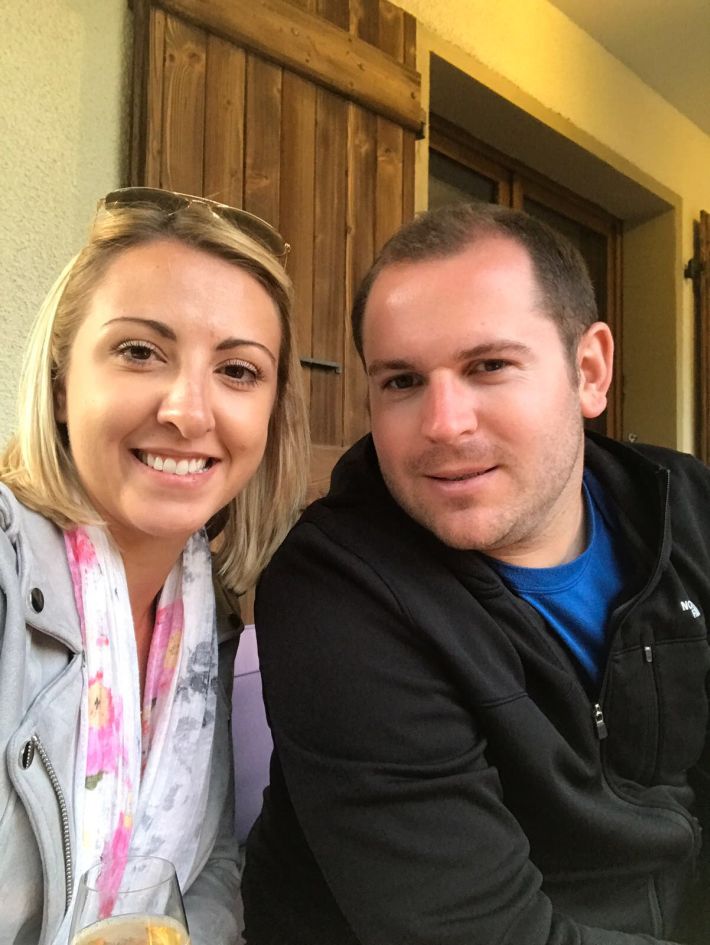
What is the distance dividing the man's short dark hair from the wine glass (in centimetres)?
72

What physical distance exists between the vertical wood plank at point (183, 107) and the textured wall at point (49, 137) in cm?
10

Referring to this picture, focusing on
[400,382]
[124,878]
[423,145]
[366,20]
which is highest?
[366,20]

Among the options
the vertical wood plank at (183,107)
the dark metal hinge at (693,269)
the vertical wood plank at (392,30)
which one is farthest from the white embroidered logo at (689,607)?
the dark metal hinge at (693,269)

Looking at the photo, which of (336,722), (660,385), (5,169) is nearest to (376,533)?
(336,722)

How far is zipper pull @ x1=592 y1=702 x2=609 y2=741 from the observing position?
843 millimetres

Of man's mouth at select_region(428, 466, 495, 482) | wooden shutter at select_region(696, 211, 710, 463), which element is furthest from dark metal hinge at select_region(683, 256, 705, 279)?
man's mouth at select_region(428, 466, 495, 482)

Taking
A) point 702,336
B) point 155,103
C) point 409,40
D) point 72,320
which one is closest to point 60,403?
point 72,320

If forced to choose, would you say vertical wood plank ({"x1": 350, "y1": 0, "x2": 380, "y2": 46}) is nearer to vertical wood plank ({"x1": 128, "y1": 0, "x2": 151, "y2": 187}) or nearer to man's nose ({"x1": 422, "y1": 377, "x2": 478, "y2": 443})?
vertical wood plank ({"x1": 128, "y1": 0, "x2": 151, "y2": 187})

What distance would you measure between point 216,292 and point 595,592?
607mm

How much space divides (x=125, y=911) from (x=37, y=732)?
0.69 ft

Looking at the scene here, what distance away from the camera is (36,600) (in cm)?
75

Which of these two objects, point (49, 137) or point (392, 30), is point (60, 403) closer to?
point (49, 137)

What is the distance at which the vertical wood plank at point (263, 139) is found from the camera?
175 centimetres

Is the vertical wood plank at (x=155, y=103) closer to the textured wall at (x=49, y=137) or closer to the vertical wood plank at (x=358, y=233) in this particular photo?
the textured wall at (x=49, y=137)
